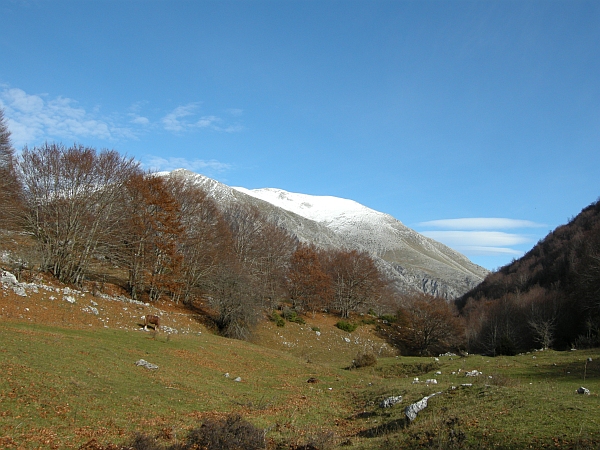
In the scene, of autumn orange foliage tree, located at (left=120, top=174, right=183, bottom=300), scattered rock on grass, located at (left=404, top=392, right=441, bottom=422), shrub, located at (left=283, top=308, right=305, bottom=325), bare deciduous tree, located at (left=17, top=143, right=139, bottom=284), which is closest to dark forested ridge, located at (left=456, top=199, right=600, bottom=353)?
shrub, located at (left=283, top=308, right=305, bottom=325)

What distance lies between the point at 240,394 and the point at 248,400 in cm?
144

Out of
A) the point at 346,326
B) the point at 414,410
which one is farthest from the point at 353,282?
the point at 414,410

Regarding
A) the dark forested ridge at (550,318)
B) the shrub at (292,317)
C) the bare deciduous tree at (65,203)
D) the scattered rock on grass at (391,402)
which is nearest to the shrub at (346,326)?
the shrub at (292,317)

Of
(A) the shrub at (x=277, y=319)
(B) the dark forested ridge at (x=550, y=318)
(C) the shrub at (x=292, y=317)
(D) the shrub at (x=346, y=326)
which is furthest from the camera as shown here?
(D) the shrub at (x=346, y=326)

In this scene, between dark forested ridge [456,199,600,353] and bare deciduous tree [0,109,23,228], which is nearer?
bare deciduous tree [0,109,23,228]

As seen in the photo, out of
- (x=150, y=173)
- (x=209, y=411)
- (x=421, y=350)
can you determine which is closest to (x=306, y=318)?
(x=421, y=350)

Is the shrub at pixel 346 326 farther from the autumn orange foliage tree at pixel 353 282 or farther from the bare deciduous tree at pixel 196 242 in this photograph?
the bare deciduous tree at pixel 196 242

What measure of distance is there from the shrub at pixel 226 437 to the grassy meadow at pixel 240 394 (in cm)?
80

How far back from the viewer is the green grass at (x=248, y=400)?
34.6 feet

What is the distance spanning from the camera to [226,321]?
43.7 meters

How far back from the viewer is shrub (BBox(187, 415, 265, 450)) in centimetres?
1079

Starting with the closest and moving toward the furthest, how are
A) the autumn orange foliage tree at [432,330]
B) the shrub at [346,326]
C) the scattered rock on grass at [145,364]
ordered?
the scattered rock on grass at [145,364] < the autumn orange foliage tree at [432,330] < the shrub at [346,326]

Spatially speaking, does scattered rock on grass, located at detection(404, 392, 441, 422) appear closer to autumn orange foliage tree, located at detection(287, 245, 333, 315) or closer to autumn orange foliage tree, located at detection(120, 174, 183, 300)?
autumn orange foliage tree, located at detection(120, 174, 183, 300)

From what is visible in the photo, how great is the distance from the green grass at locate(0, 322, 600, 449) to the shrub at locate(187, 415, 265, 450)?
1.04 meters
